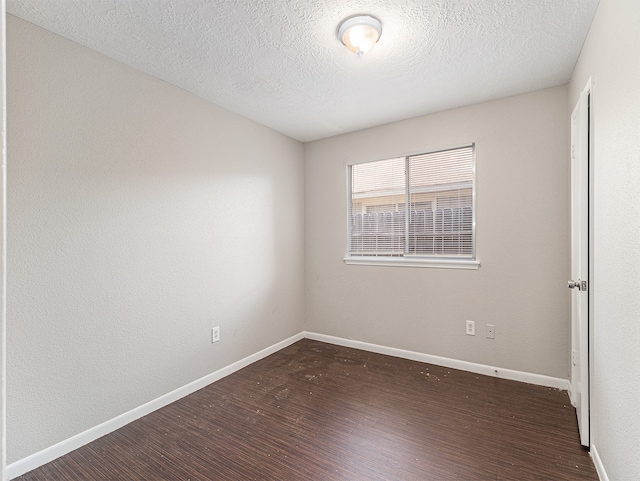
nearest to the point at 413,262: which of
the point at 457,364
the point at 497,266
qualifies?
the point at 497,266

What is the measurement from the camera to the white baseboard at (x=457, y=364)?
2553mm

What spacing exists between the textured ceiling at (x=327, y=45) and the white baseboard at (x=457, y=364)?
235 centimetres

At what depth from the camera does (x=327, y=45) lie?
1941mm

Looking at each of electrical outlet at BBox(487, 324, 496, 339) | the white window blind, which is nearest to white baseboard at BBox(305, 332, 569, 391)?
electrical outlet at BBox(487, 324, 496, 339)

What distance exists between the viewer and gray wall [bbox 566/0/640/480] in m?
1.17

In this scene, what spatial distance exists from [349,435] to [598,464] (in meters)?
1.29

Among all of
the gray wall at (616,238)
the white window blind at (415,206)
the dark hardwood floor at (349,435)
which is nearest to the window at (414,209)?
the white window blind at (415,206)

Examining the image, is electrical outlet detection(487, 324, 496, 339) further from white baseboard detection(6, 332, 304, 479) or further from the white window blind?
white baseboard detection(6, 332, 304, 479)

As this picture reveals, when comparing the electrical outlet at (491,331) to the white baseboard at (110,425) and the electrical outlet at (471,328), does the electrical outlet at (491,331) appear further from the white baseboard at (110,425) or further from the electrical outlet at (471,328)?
the white baseboard at (110,425)

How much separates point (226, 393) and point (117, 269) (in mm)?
1269

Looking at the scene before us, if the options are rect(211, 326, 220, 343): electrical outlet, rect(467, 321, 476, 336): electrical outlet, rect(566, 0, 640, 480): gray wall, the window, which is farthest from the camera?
the window

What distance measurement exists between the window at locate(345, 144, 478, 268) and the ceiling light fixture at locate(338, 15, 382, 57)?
156 cm

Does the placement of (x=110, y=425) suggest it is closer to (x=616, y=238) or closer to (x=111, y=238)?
(x=111, y=238)

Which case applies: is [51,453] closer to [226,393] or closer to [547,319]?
[226,393]
